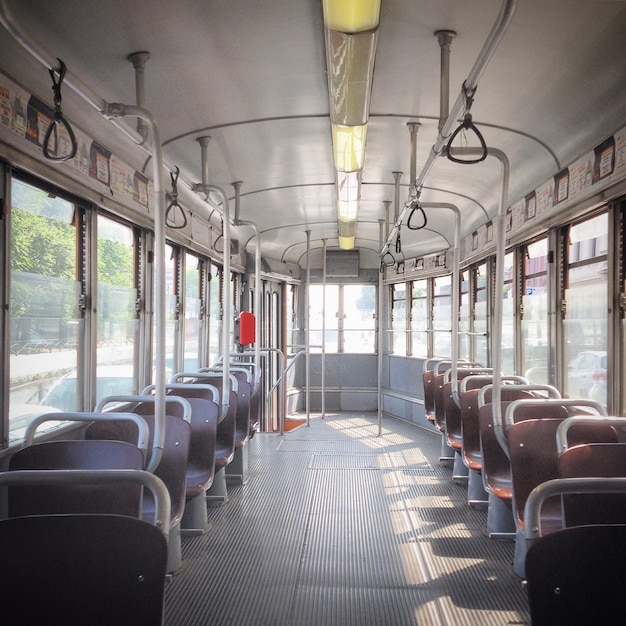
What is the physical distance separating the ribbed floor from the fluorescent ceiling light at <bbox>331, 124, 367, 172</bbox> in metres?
2.32

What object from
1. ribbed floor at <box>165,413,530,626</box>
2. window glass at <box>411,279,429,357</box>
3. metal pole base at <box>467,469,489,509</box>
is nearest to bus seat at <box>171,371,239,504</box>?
ribbed floor at <box>165,413,530,626</box>

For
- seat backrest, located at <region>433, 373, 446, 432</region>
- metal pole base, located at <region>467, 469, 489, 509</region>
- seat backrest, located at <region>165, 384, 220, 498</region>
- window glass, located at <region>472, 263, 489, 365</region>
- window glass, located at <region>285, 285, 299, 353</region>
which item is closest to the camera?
seat backrest, located at <region>165, 384, 220, 498</region>

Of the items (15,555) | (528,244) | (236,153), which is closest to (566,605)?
(15,555)

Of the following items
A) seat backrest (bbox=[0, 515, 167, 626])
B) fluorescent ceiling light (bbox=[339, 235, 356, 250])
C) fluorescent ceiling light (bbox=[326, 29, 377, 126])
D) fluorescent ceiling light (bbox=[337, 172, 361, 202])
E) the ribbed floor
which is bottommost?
the ribbed floor

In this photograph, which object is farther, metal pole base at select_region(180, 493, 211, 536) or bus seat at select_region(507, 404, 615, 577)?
metal pole base at select_region(180, 493, 211, 536)

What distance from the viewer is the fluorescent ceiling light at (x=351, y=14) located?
183 centimetres

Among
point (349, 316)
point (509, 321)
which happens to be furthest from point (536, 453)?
point (349, 316)

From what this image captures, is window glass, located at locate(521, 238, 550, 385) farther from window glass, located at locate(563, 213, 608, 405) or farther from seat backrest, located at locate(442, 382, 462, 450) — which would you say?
seat backrest, located at locate(442, 382, 462, 450)

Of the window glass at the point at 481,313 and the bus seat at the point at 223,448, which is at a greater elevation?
the window glass at the point at 481,313

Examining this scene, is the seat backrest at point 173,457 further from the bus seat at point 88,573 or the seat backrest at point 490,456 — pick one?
the seat backrest at point 490,456

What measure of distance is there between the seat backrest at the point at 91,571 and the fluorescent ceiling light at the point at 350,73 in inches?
68.1

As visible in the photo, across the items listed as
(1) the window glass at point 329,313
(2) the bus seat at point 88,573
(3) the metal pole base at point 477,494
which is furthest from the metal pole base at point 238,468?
(1) the window glass at point 329,313

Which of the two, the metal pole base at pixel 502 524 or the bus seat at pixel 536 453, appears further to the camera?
the metal pole base at pixel 502 524

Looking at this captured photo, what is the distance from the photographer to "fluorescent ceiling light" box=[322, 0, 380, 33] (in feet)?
6.00
